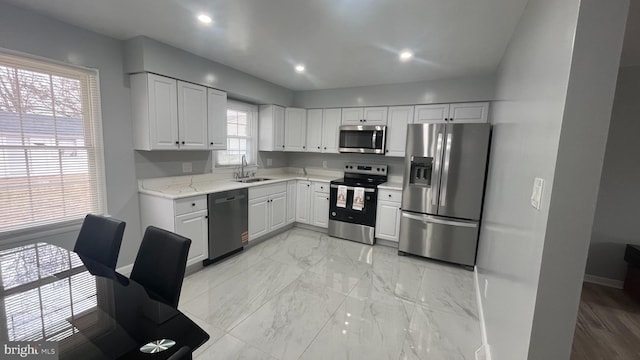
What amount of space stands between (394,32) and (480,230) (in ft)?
7.86

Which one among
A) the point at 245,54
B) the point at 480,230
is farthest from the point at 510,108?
the point at 245,54

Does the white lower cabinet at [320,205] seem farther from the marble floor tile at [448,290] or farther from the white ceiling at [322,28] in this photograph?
the white ceiling at [322,28]

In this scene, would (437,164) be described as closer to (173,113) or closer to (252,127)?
(252,127)

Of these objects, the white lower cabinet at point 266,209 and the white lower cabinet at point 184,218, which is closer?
the white lower cabinet at point 184,218

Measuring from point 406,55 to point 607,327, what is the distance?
10.2ft

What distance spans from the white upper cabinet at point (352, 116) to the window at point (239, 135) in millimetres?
1511

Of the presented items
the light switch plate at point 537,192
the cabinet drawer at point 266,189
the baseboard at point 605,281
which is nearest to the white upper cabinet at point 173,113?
the cabinet drawer at point 266,189

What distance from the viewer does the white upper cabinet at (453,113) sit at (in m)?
3.48

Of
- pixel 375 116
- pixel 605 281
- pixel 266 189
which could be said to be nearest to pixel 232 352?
pixel 266 189

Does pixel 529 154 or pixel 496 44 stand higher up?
pixel 496 44

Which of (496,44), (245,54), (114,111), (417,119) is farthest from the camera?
(417,119)

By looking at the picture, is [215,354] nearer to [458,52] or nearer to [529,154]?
[529,154]

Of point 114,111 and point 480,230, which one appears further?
point 480,230

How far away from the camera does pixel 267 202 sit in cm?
389
